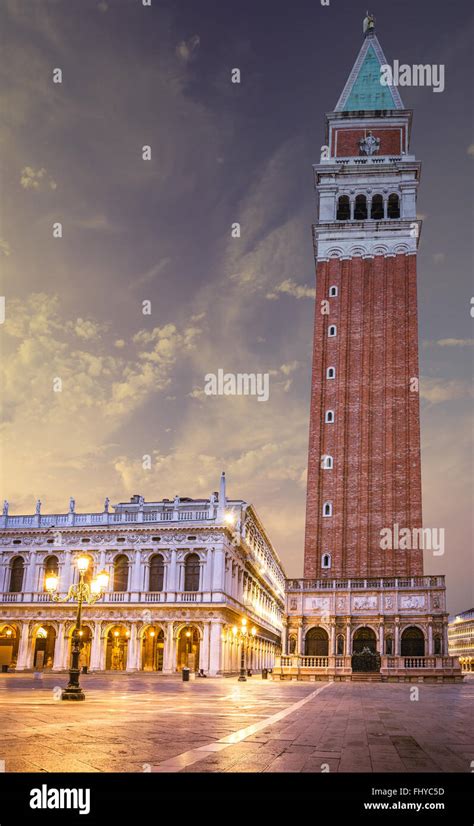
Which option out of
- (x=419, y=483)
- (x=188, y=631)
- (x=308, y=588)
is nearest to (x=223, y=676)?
(x=188, y=631)

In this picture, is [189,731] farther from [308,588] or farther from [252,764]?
[308,588]

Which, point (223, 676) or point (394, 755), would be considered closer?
point (394, 755)

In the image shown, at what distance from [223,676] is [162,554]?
11.4 m

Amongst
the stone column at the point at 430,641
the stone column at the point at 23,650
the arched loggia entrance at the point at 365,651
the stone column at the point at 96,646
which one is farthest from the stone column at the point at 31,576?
the stone column at the point at 430,641

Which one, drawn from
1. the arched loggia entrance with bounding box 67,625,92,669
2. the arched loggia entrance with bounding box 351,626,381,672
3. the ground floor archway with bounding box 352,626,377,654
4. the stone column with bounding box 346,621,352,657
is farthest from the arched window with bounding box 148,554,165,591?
the arched loggia entrance with bounding box 351,626,381,672

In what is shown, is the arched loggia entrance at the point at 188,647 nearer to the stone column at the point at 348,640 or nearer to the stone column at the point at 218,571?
the stone column at the point at 218,571

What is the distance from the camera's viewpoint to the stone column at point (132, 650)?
59.7m

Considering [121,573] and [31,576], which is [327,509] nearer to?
[121,573]

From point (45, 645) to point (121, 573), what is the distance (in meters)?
9.51

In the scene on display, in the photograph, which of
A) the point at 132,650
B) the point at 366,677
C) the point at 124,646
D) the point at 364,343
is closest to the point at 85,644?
the point at 124,646

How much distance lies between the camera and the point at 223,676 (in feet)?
194

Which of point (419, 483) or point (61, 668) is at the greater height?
point (419, 483)

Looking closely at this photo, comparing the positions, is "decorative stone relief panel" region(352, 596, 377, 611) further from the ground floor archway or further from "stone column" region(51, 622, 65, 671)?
"stone column" region(51, 622, 65, 671)

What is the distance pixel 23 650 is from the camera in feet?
205
